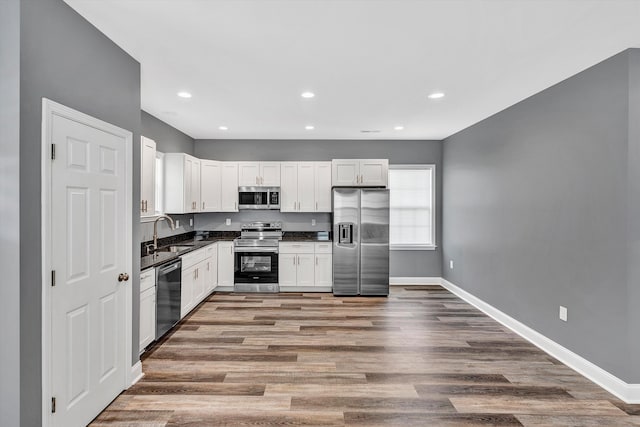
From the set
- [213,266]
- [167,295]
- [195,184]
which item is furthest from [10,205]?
[213,266]

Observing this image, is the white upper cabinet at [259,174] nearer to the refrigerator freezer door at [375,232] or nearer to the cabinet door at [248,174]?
the cabinet door at [248,174]

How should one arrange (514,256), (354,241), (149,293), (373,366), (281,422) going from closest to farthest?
(281,422)
(373,366)
(149,293)
(514,256)
(354,241)

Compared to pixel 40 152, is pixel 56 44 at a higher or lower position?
higher

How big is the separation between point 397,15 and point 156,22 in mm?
1627

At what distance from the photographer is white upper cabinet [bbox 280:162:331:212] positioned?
243 inches

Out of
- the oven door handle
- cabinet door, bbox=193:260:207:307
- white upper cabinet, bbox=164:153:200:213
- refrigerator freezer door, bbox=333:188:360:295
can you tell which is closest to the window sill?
refrigerator freezer door, bbox=333:188:360:295

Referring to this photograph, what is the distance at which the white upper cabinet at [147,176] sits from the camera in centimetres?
366

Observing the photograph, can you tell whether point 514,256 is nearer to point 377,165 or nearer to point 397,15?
point 377,165

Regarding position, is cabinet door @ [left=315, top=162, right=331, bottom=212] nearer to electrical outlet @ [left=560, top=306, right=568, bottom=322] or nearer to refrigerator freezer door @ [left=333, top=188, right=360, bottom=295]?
refrigerator freezer door @ [left=333, top=188, right=360, bottom=295]

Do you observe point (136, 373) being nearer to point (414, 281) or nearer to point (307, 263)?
point (307, 263)

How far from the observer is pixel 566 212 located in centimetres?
332

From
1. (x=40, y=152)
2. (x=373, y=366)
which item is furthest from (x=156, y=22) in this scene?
(x=373, y=366)

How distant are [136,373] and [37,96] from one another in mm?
2281

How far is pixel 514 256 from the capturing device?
418 cm
